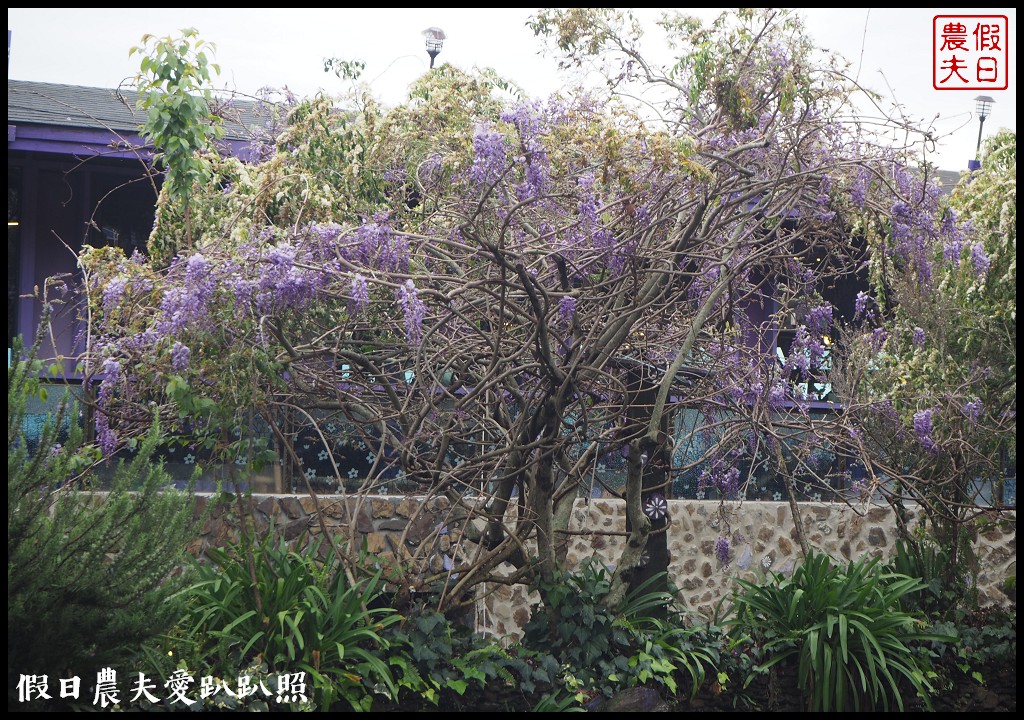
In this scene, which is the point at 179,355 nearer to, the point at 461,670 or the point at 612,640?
the point at 461,670

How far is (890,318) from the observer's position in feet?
29.5

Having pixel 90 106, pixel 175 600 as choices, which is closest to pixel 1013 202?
pixel 175 600

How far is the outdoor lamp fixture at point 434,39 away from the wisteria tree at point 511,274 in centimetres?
305

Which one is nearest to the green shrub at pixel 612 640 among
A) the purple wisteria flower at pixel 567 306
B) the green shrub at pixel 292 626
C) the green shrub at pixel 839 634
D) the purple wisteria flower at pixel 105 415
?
the green shrub at pixel 839 634

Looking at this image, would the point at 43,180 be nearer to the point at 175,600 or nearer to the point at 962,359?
the point at 175,600

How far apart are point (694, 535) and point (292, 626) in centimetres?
443

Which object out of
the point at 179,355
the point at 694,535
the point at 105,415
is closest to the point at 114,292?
the point at 179,355

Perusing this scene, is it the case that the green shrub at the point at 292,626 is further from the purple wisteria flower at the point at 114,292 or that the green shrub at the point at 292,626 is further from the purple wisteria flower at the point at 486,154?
the purple wisteria flower at the point at 486,154

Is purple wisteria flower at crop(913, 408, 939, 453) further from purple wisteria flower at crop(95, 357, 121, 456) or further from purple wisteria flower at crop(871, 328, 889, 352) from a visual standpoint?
purple wisteria flower at crop(95, 357, 121, 456)

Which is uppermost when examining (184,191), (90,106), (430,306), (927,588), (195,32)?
(90,106)

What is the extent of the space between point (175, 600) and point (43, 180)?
24.4ft

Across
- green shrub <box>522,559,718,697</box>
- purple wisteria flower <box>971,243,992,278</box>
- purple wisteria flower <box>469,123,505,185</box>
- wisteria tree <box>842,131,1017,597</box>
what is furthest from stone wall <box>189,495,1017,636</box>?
purple wisteria flower <box>469,123,505,185</box>

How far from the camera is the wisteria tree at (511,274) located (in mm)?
5504

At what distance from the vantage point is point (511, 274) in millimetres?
6117
